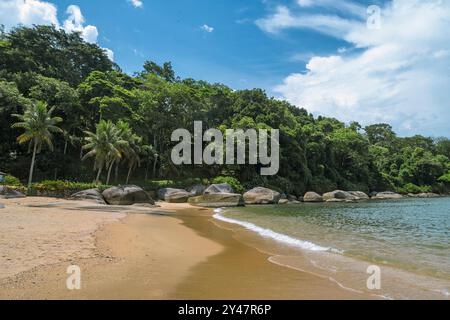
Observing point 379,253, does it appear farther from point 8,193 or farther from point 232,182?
point 232,182

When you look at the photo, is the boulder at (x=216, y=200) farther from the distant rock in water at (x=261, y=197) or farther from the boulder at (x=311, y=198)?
the boulder at (x=311, y=198)

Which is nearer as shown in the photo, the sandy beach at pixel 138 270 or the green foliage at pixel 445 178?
the sandy beach at pixel 138 270

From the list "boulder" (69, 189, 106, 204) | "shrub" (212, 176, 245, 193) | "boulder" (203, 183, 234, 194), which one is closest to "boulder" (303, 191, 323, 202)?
"shrub" (212, 176, 245, 193)

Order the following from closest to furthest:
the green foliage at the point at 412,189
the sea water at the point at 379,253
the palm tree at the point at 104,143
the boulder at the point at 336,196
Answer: the sea water at the point at 379,253 < the palm tree at the point at 104,143 < the boulder at the point at 336,196 < the green foliage at the point at 412,189

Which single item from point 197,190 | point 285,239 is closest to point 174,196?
point 197,190

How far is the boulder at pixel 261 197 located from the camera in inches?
1553

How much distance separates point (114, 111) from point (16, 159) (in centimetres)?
1264

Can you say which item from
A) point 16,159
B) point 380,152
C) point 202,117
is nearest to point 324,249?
point 16,159

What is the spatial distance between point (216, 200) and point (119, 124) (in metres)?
15.6

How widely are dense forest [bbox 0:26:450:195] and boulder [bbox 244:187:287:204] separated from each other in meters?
7.43

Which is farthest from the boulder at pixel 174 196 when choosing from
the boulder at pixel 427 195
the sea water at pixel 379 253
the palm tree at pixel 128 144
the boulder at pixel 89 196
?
the boulder at pixel 427 195

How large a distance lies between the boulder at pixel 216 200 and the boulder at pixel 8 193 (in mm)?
15713
